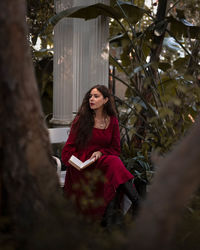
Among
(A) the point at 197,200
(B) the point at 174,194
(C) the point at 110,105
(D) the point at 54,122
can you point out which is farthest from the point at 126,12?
(B) the point at 174,194

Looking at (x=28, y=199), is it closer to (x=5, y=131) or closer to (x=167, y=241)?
(x=5, y=131)

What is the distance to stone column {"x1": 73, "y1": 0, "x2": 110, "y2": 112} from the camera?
5102mm

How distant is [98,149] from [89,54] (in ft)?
6.02

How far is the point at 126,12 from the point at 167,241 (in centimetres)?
383

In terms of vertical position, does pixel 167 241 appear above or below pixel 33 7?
below

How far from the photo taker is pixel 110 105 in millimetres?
4141

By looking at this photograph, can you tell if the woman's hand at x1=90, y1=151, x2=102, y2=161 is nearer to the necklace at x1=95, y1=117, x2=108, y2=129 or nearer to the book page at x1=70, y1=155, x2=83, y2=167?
the book page at x1=70, y1=155, x2=83, y2=167

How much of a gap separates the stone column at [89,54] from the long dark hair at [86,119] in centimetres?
87

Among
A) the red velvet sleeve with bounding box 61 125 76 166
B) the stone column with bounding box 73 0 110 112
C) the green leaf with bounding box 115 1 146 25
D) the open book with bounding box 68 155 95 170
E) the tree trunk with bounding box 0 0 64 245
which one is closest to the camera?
the tree trunk with bounding box 0 0 64 245

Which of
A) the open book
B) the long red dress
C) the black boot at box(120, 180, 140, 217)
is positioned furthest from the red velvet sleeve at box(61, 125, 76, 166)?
the black boot at box(120, 180, 140, 217)

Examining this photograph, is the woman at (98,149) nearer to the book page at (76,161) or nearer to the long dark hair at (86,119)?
the long dark hair at (86,119)

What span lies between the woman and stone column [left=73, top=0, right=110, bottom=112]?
972 mm

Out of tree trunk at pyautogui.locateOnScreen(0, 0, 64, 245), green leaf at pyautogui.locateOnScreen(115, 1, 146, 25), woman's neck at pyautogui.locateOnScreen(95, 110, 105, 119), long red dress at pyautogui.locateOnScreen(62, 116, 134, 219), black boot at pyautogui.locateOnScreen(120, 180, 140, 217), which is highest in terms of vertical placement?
green leaf at pyautogui.locateOnScreen(115, 1, 146, 25)

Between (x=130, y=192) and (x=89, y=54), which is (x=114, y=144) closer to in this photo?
(x=130, y=192)
